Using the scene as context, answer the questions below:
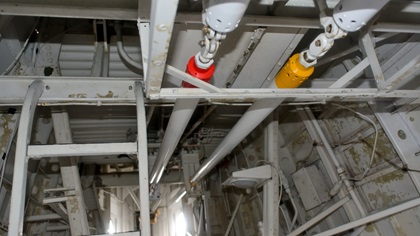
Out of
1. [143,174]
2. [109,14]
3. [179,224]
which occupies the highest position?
[179,224]

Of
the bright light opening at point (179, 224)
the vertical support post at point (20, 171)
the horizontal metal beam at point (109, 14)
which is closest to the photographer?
the vertical support post at point (20, 171)

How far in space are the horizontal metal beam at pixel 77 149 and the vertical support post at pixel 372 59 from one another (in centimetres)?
110

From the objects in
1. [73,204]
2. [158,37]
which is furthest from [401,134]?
[73,204]

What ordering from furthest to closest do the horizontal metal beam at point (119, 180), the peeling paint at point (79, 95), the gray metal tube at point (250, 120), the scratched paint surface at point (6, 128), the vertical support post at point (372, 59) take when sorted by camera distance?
the horizontal metal beam at point (119, 180), the scratched paint surface at point (6, 128), the gray metal tube at point (250, 120), the peeling paint at point (79, 95), the vertical support post at point (372, 59)

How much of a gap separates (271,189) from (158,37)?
5.98 feet

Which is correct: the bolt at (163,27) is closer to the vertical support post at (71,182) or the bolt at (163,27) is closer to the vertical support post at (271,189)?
the vertical support post at (71,182)

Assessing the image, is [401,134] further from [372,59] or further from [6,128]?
[6,128]

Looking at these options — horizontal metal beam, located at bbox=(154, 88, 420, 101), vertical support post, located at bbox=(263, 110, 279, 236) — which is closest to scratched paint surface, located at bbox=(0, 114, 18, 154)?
horizontal metal beam, located at bbox=(154, 88, 420, 101)

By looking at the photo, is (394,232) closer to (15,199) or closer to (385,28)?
(385,28)

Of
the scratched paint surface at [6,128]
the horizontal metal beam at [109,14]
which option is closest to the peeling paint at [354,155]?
the horizontal metal beam at [109,14]

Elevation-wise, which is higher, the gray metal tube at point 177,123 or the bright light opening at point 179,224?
the bright light opening at point 179,224

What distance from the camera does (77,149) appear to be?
1316mm

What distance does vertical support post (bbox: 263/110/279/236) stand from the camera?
7.46 ft

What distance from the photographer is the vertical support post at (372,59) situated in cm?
132
